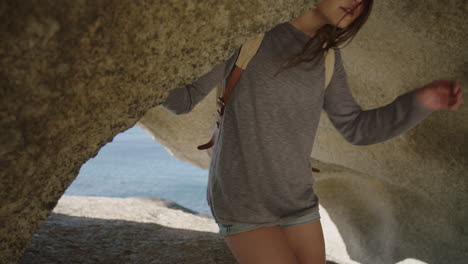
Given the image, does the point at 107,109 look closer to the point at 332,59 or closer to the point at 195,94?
the point at 195,94

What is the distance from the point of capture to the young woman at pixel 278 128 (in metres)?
0.86

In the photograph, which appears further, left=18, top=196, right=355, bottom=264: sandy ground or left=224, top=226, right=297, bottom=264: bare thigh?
left=18, top=196, right=355, bottom=264: sandy ground

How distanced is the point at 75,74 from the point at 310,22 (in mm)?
518

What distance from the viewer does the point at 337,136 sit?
229cm

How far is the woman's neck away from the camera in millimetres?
905

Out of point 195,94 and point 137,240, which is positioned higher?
point 195,94

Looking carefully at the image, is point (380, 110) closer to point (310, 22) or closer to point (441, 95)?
point (441, 95)

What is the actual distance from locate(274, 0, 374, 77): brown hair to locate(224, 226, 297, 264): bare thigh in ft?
1.05

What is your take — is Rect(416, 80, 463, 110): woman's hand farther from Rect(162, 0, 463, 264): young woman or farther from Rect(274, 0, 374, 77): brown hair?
Rect(274, 0, 374, 77): brown hair

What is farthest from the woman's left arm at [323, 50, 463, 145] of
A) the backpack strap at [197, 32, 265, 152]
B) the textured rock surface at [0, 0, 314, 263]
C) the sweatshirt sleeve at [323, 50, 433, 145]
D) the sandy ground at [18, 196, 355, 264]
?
the sandy ground at [18, 196, 355, 264]

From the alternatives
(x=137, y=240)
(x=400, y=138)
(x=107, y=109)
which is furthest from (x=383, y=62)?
(x=107, y=109)

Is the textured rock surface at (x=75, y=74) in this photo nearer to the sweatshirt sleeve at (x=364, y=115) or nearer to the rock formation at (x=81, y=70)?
the rock formation at (x=81, y=70)

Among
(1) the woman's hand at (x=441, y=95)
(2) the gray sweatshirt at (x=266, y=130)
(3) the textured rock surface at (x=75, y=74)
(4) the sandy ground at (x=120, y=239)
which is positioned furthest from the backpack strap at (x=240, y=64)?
(4) the sandy ground at (x=120, y=239)

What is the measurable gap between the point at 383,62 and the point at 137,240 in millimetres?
1226
